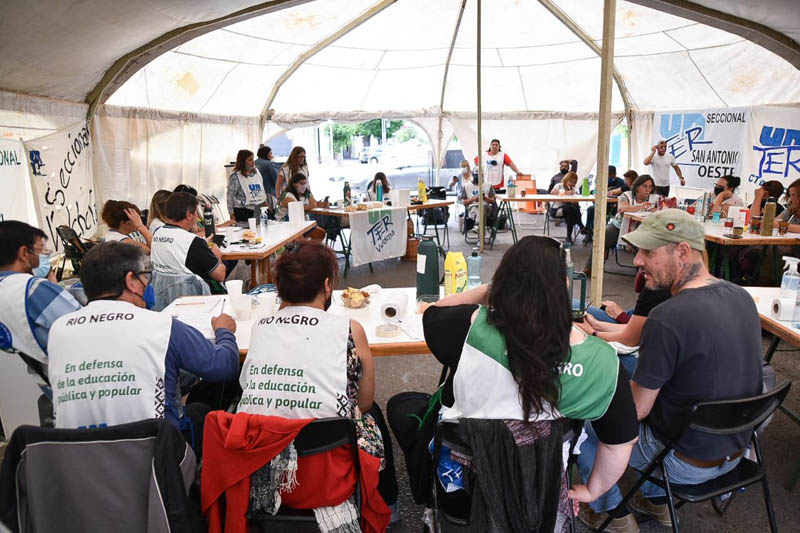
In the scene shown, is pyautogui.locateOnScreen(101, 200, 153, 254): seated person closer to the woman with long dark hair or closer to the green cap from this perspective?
the woman with long dark hair

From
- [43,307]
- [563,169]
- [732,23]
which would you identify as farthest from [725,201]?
[43,307]

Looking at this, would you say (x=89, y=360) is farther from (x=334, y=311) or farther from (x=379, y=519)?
(x=334, y=311)

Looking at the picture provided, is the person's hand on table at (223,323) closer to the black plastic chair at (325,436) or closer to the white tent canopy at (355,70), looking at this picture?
the black plastic chair at (325,436)

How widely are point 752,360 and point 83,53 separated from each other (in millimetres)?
5825

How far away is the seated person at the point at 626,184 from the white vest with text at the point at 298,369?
739 cm

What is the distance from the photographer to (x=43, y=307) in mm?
2150

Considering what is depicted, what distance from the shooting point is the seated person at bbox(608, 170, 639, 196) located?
26.1ft

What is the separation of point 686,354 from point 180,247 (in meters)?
2.94

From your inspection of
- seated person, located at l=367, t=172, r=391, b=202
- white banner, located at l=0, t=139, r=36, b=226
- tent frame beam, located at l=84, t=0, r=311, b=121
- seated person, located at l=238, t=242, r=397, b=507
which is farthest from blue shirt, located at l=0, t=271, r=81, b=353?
seated person, located at l=367, t=172, r=391, b=202

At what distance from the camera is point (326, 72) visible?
9.66m

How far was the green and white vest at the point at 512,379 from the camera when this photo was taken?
1.46m

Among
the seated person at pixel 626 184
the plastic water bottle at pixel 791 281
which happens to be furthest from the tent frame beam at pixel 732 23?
the plastic water bottle at pixel 791 281

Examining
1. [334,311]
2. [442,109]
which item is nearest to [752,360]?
[334,311]

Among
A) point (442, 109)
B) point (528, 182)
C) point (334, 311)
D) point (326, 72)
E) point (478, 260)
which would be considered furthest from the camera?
point (442, 109)
